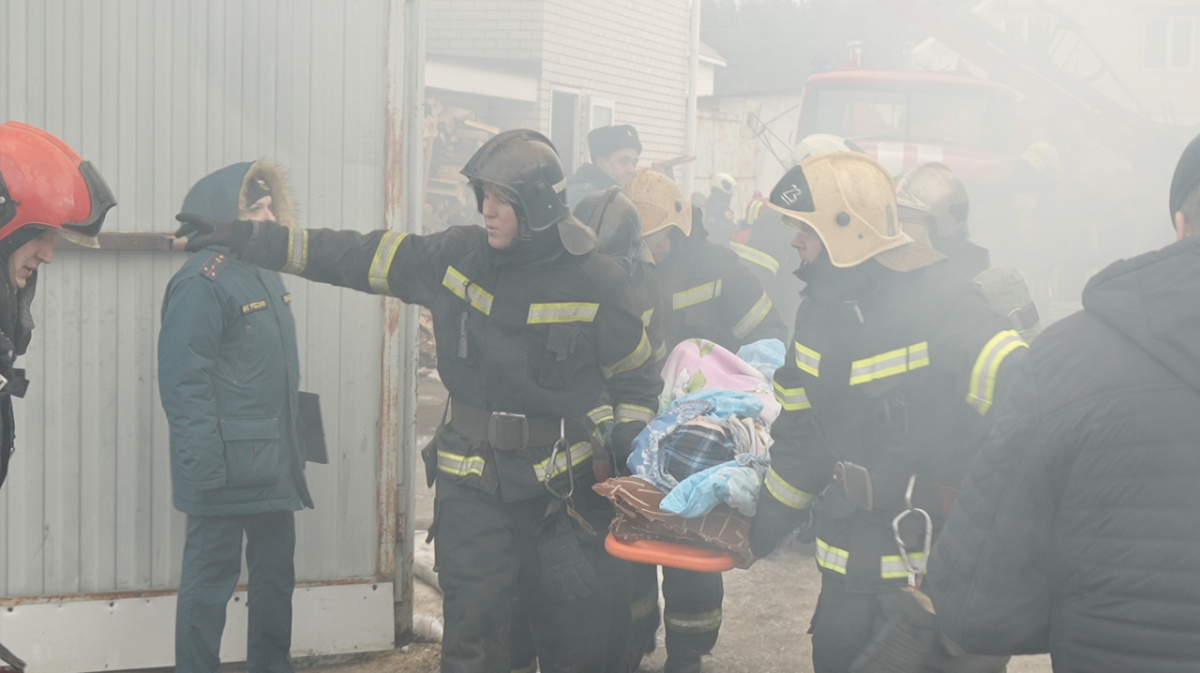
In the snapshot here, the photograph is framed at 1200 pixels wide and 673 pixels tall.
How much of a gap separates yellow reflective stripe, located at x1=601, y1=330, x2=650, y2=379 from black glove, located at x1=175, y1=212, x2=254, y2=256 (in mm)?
1265

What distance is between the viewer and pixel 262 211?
4070 millimetres

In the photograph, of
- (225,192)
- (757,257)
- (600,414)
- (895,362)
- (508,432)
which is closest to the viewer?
(895,362)

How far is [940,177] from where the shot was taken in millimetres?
5047

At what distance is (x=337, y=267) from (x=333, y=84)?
1.18m

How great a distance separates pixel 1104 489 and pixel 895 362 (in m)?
1.13

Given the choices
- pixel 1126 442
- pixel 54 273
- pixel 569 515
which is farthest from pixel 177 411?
pixel 1126 442

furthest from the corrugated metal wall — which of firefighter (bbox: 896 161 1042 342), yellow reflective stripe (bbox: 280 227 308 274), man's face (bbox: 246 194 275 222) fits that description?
firefighter (bbox: 896 161 1042 342)

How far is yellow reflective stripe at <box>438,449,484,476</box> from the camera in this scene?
11.8 feet

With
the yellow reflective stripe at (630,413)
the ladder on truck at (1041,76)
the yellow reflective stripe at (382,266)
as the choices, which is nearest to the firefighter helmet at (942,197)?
the yellow reflective stripe at (630,413)

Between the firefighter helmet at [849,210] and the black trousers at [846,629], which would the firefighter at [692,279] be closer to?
the firefighter helmet at [849,210]

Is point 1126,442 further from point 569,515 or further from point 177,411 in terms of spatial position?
point 177,411

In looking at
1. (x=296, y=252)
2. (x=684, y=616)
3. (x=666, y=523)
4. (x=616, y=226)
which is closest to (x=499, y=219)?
(x=296, y=252)

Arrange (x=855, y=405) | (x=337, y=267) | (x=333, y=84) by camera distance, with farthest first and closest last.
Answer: (x=333, y=84) → (x=337, y=267) → (x=855, y=405)

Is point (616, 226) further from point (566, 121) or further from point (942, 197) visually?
point (566, 121)
